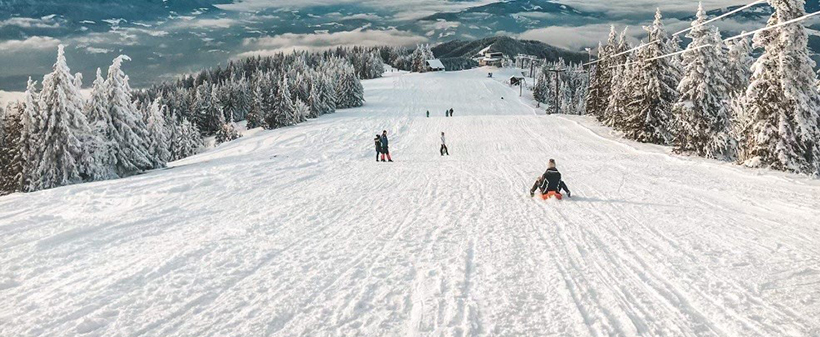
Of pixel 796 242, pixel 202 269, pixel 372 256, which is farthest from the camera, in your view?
pixel 796 242

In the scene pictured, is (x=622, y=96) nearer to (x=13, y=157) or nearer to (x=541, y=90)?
(x=13, y=157)

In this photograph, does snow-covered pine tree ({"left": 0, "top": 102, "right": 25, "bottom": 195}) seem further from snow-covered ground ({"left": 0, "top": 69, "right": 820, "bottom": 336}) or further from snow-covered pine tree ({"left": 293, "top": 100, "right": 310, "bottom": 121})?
snow-covered pine tree ({"left": 293, "top": 100, "right": 310, "bottom": 121})

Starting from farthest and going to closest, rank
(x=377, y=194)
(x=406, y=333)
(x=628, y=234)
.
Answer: (x=377, y=194), (x=628, y=234), (x=406, y=333)

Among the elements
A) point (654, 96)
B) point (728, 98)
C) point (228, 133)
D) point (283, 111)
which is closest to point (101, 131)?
point (283, 111)

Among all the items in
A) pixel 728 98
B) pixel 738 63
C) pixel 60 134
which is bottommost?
pixel 60 134

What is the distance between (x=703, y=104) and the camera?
1179 inches

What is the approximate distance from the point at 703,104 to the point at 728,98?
252cm

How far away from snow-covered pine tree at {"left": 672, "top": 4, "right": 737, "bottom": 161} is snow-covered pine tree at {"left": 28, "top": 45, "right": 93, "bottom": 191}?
3571 centimetres

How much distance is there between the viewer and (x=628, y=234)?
395 inches

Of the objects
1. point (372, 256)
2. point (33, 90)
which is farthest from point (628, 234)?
point (33, 90)

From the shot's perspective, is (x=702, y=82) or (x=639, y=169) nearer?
(x=639, y=169)

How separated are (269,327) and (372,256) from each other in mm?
3054

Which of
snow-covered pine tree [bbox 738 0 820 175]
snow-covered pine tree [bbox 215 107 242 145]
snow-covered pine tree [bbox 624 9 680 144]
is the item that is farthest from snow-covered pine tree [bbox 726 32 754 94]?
snow-covered pine tree [bbox 215 107 242 145]

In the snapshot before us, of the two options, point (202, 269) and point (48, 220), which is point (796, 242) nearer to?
point (202, 269)
